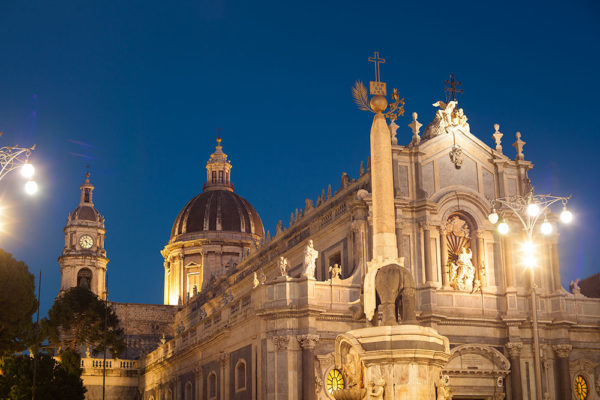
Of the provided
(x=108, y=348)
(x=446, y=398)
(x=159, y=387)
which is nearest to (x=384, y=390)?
(x=446, y=398)

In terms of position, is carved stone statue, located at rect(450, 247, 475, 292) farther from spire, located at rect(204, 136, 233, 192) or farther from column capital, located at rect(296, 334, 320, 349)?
spire, located at rect(204, 136, 233, 192)

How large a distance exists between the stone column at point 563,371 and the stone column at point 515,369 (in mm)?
2227

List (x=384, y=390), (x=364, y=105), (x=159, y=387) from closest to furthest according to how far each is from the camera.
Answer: (x=384, y=390) < (x=364, y=105) < (x=159, y=387)

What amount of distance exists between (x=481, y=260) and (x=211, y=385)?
1775cm

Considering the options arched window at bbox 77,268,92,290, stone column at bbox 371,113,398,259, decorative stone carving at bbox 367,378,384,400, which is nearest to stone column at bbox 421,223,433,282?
stone column at bbox 371,113,398,259

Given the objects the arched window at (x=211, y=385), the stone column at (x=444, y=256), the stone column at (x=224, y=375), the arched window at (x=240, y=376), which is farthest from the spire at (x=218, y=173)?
the stone column at (x=444, y=256)

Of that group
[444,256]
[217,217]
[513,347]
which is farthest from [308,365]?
[217,217]

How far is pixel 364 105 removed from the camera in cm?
2905

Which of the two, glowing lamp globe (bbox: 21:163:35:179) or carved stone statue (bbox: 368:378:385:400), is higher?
glowing lamp globe (bbox: 21:163:35:179)

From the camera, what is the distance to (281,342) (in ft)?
137

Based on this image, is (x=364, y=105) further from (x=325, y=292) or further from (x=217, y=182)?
(x=217, y=182)

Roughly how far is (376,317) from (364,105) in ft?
23.5

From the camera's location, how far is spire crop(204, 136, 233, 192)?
96812 mm

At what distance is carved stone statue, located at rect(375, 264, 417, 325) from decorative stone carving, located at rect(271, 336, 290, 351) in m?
15.9
